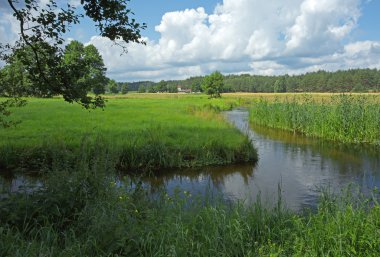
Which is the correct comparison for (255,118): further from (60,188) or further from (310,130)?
(60,188)

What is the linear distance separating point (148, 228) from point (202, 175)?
7746 mm

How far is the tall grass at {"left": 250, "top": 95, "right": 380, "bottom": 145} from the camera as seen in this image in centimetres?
2136

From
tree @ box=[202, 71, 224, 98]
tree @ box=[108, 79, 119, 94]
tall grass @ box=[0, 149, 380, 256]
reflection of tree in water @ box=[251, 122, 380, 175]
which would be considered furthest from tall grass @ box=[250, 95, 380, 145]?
tree @ box=[108, 79, 119, 94]

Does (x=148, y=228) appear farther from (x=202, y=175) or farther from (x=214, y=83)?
(x=214, y=83)

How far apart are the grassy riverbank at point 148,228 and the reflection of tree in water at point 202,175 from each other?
190 inches

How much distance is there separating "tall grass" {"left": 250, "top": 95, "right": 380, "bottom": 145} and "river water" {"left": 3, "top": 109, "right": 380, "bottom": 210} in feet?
6.58

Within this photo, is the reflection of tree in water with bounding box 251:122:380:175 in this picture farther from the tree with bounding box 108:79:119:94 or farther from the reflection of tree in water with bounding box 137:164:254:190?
the tree with bounding box 108:79:119:94

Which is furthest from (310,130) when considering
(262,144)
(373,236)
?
(373,236)

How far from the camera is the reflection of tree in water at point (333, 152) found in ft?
50.6

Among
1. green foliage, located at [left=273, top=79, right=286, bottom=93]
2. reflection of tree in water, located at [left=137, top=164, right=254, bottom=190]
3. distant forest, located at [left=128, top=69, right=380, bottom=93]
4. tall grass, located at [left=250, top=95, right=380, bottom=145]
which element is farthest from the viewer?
green foliage, located at [left=273, top=79, right=286, bottom=93]

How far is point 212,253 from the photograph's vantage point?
17.4 feet

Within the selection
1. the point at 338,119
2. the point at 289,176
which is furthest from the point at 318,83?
the point at 289,176

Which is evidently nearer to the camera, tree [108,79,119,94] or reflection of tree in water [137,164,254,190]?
reflection of tree in water [137,164,254,190]

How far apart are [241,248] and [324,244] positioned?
4.18ft
